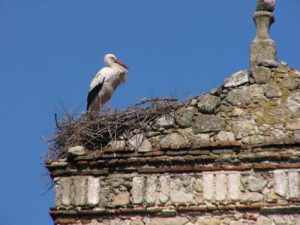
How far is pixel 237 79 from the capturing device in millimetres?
15953

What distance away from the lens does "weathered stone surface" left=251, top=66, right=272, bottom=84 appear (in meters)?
15.9

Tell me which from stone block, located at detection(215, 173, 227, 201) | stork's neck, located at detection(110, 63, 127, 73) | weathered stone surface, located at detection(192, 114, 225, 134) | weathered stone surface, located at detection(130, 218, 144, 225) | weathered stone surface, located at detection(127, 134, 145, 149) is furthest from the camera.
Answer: stork's neck, located at detection(110, 63, 127, 73)

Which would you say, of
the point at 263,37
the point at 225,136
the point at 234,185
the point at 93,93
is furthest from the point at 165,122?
the point at 93,93

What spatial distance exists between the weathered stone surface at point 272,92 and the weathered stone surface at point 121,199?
1.90 m

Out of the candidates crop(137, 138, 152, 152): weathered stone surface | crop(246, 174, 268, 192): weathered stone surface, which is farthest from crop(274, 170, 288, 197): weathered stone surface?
crop(137, 138, 152, 152): weathered stone surface

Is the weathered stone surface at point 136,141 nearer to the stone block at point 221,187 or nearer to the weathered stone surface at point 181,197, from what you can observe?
the weathered stone surface at point 181,197

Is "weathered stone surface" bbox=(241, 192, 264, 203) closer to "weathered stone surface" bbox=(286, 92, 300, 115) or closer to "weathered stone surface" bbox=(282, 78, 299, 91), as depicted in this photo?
"weathered stone surface" bbox=(286, 92, 300, 115)

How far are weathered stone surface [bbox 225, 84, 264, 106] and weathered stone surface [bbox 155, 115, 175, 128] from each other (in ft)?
2.18

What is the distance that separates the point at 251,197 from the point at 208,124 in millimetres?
999

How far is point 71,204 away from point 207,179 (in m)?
1.56

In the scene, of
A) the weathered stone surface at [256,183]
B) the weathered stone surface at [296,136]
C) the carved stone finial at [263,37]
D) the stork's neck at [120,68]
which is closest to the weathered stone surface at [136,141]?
the weathered stone surface at [256,183]

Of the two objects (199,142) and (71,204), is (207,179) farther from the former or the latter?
(71,204)

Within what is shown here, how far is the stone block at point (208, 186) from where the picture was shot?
15.5 m

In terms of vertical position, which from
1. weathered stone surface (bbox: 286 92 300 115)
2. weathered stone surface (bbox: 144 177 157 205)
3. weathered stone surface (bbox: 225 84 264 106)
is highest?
weathered stone surface (bbox: 225 84 264 106)
